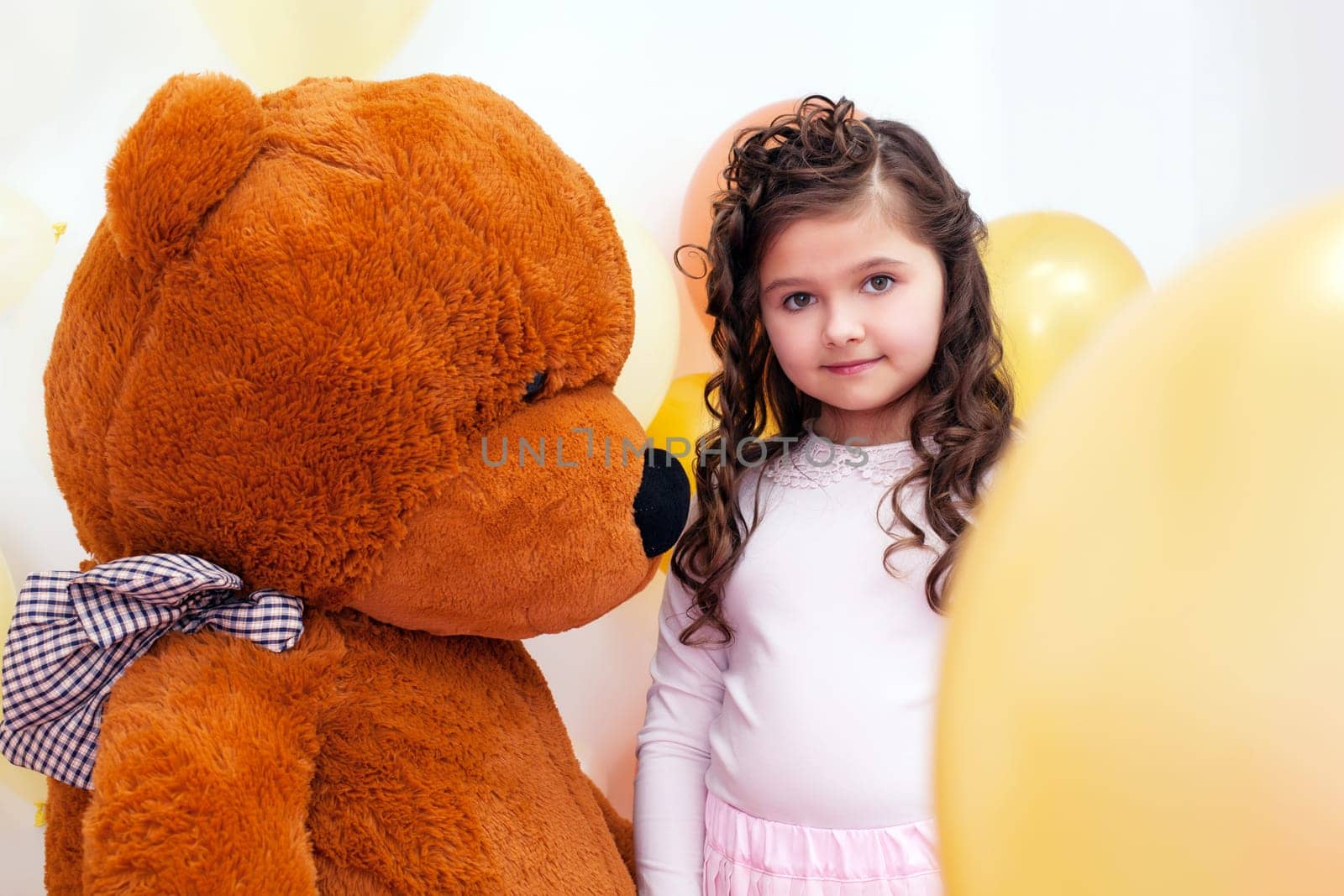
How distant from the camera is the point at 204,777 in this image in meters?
0.65

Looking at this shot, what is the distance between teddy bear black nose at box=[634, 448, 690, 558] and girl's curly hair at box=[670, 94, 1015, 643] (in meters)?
0.20

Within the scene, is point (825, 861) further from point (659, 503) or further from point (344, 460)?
point (344, 460)

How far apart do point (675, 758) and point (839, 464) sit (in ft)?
1.10

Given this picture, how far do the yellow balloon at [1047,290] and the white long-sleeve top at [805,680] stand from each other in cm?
27

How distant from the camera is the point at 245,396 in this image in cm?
71

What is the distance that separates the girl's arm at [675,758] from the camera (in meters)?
1.01

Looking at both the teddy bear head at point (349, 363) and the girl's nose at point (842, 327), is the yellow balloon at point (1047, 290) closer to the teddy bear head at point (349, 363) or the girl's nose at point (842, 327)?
the girl's nose at point (842, 327)

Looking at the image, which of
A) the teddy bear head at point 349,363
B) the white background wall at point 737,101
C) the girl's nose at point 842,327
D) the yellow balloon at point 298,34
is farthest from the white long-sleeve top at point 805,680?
the yellow balloon at point 298,34

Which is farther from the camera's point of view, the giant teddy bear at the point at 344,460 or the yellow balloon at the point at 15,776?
the yellow balloon at the point at 15,776

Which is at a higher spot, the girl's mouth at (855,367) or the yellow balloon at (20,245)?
the yellow balloon at (20,245)

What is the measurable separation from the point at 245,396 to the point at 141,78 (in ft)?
2.44

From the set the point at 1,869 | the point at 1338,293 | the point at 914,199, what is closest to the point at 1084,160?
the point at 914,199

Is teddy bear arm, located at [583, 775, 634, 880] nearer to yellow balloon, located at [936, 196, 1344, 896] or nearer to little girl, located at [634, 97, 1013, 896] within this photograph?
little girl, located at [634, 97, 1013, 896]

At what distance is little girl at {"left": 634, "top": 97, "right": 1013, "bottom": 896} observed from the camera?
938 mm
